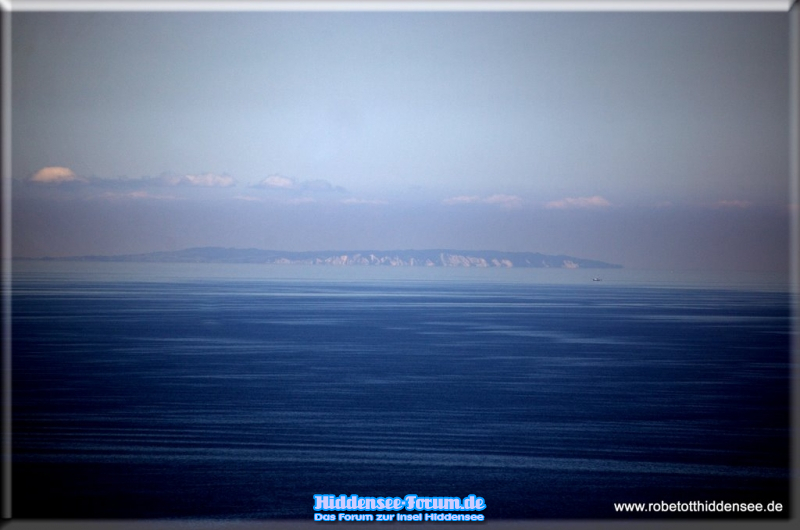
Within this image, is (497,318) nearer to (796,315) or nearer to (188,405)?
(796,315)

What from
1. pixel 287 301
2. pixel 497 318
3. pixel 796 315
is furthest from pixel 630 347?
pixel 287 301

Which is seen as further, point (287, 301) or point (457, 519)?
point (287, 301)

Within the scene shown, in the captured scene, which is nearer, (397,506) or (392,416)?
(397,506)

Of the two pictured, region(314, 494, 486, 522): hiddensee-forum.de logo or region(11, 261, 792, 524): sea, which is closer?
region(314, 494, 486, 522): hiddensee-forum.de logo

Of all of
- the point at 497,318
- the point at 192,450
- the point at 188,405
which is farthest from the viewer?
the point at 497,318

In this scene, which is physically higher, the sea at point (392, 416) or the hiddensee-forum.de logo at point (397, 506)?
the sea at point (392, 416)

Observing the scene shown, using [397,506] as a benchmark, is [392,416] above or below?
above

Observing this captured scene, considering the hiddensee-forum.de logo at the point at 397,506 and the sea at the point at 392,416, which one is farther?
the sea at the point at 392,416

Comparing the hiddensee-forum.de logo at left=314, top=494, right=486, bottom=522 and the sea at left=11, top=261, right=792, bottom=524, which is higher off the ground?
the sea at left=11, top=261, right=792, bottom=524
